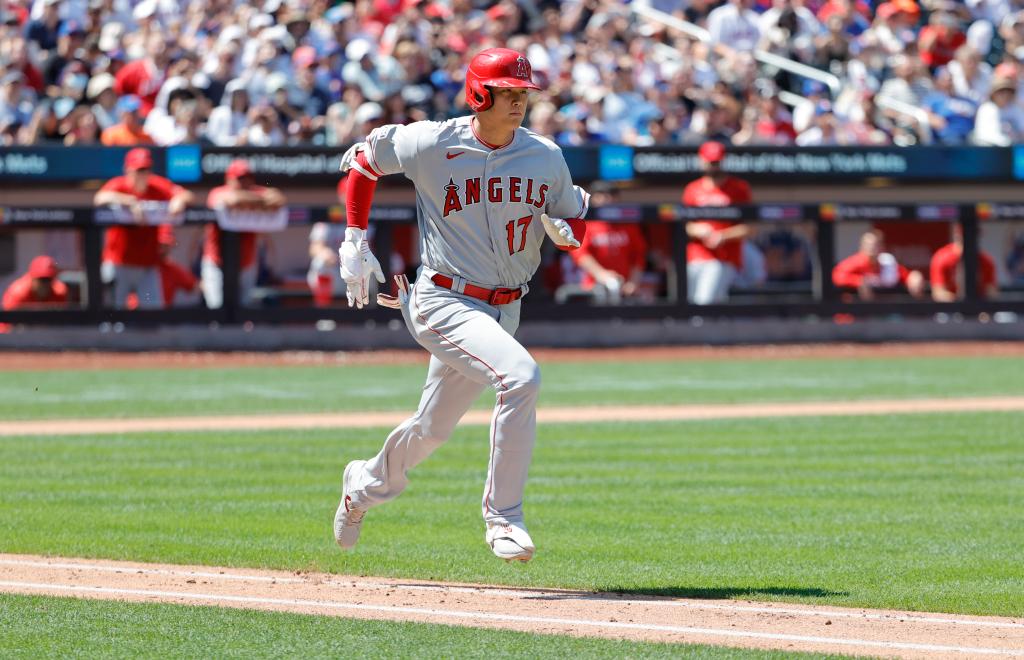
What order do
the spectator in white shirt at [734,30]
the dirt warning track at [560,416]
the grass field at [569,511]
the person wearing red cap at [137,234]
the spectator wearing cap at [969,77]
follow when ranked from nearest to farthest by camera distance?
the grass field at [569,511] → the dirt warning track at [560,416] → the person wearing red cap at [137,234] → the spectator wearing cap at [969,77] → the spectator in white shirt at [734,30]

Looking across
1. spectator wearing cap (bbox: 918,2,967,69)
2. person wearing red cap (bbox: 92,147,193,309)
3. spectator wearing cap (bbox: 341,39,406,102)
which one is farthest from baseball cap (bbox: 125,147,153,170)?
spectator wearing cap (bbox: 918,2,967,69)

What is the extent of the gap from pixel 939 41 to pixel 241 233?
11210 millimetres

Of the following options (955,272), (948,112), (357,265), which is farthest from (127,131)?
(357,265)

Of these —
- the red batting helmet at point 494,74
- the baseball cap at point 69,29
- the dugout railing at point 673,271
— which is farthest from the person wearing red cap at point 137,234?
the red batting helmet at point 494,74

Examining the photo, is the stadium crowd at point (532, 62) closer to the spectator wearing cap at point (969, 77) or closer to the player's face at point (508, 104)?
the spectator wearing cap at point (969, 77)

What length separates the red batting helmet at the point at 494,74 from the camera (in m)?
6.07

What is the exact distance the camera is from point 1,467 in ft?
33.5

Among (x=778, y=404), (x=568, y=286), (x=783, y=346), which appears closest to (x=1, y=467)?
(x=778, y=404)

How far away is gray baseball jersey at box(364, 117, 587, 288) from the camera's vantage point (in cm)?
625

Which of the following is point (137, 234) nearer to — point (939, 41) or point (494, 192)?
point (939, 41)

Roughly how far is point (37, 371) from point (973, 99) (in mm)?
13460

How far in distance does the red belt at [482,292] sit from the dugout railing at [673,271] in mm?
12712

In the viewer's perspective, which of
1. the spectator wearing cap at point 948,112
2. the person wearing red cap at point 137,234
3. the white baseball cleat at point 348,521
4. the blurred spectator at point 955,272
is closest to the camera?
the white baseball cleat at point 348,521

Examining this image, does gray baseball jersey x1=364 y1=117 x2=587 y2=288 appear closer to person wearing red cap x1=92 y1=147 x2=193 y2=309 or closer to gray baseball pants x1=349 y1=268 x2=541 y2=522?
gray baseball pants x1=349 y1=268 x2=541 y2=522
